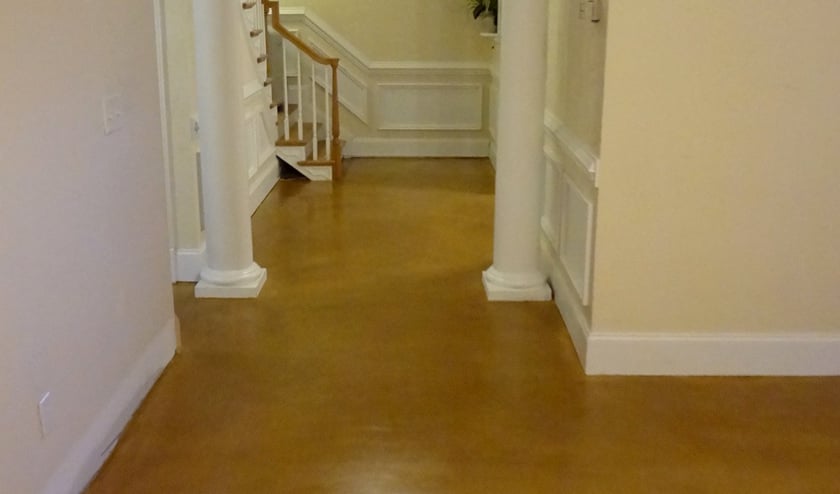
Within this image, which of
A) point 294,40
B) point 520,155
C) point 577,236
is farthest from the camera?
point 294,40

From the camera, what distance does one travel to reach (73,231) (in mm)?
2461

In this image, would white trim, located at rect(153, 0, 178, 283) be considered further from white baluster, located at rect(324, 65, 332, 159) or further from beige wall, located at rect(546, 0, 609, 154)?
white baluster, located at rect(324, 65, 332, 159)

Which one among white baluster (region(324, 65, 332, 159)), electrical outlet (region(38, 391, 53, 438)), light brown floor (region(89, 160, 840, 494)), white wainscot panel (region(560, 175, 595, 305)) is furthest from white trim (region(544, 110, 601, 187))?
white baluster (region(324, 65, 332, 159))

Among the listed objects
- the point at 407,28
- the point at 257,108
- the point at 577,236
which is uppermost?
the point at 407,28

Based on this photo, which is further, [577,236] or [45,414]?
[577,236]

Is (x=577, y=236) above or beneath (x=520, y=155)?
beneath

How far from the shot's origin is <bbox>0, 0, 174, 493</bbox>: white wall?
2.10 metres

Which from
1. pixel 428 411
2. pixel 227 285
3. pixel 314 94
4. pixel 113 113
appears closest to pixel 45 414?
pixel 113 113

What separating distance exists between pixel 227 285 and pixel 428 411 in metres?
1.52

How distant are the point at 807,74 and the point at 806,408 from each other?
1188 mm

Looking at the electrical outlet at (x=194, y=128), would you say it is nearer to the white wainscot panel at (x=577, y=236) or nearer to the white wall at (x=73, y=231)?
the white wall at (x=73, y=231)

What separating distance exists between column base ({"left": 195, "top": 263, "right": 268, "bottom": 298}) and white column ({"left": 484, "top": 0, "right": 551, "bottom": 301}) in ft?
3.78

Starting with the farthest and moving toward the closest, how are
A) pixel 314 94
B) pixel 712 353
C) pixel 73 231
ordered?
pixel 314 94, pixel 712 353, pixel 73 231

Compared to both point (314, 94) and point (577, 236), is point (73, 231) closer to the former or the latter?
point (577, 236)
